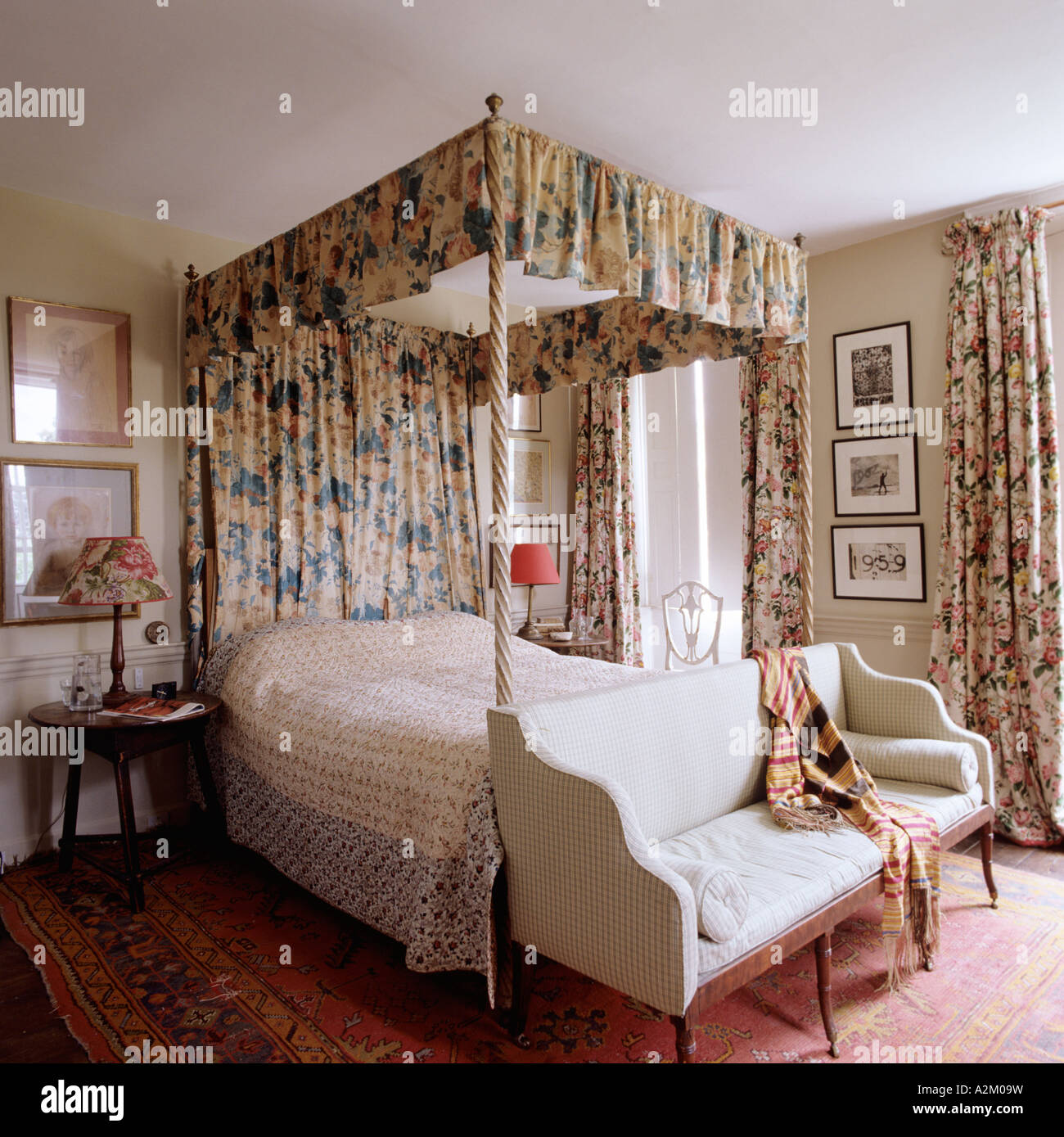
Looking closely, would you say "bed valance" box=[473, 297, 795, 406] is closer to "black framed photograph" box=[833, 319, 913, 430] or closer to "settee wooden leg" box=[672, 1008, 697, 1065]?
"black framed photograph" box=[833, 319, 913, 430]

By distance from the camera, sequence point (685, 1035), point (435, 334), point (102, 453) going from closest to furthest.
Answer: point (685, 1035) < point (102, 453) < point (435, 334)

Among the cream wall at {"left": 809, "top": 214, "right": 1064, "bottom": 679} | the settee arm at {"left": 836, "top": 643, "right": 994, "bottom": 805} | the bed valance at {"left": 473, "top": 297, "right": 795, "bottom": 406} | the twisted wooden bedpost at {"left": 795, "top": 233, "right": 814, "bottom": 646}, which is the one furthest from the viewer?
the cream wall at {"left": 809, "top": 214, "right": 1064, "bottom": 679}

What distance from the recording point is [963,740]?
2959mm

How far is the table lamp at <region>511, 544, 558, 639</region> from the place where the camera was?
193 inches

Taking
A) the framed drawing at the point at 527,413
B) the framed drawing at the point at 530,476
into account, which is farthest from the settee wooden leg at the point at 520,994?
the framed drawing at the point at 527,413

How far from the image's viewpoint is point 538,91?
2.79 metres

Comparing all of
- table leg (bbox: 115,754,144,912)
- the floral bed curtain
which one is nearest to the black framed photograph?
the floral bed curtain

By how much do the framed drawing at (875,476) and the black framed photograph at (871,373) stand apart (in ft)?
0.44

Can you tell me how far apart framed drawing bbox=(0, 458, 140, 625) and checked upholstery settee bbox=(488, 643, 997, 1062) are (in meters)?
2.50

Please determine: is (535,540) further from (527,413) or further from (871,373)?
(871,373)

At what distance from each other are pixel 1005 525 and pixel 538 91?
2839mm

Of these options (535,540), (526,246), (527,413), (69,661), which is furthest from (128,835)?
(527,413)

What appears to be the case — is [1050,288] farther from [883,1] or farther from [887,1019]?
[887,1019]

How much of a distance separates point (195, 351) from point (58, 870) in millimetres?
2407
